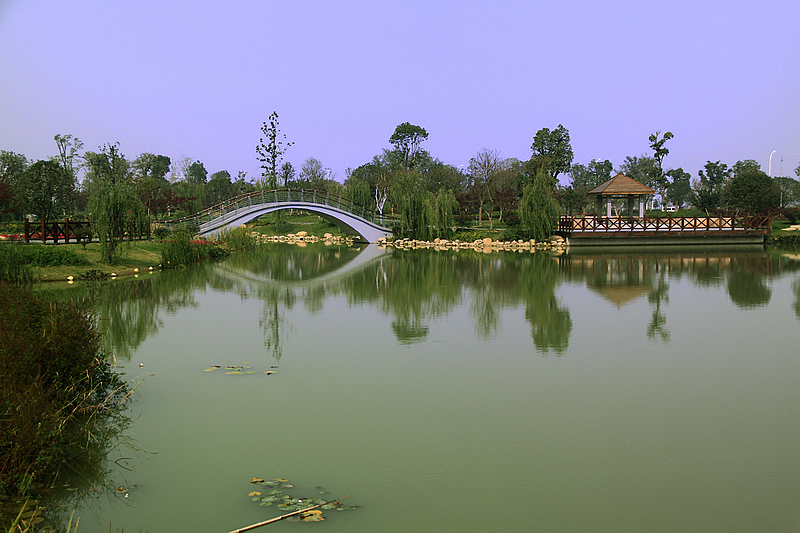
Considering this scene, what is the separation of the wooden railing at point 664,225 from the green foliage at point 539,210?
97 centimetres

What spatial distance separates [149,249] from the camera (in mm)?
18703

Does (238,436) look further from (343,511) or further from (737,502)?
(737,502)

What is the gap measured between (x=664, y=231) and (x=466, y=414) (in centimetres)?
2527

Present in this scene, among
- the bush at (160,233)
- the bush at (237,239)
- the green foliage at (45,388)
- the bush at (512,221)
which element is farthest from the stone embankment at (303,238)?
the green foliage at (45,388)

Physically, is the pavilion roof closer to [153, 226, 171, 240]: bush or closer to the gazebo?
the gazebo

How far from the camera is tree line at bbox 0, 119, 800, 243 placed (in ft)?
61.2

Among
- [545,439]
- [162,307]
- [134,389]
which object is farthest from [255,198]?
[545,439]

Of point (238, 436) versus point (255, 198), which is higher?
point (255, 198)

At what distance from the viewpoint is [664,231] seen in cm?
2816

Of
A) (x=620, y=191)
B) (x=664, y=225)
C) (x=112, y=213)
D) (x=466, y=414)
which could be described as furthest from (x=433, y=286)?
(x=664, y=225)

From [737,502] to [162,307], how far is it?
924 centimetres

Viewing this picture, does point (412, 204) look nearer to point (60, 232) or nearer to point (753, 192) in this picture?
point (60, 232)

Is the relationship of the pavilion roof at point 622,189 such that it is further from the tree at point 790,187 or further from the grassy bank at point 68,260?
the tree at point 790,187

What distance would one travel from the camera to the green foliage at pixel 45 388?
149 inches
